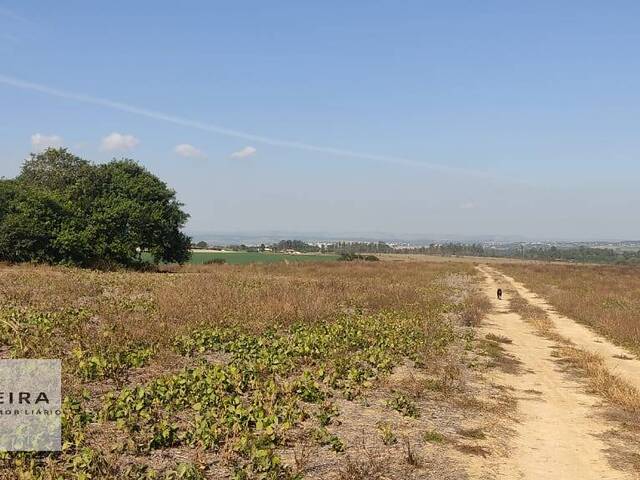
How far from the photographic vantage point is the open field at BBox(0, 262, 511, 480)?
6.25m

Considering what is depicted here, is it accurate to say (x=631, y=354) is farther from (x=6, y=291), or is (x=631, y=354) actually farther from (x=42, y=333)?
(x=6, y=291)

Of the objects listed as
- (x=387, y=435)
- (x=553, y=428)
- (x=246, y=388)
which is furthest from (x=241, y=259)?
(x=387, y=435)

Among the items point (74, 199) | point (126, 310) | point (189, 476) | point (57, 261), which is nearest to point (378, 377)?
point (189, 476)

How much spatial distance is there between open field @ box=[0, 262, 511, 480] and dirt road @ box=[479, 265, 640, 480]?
0.49m

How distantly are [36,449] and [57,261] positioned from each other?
31.7m

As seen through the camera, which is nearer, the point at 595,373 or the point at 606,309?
the point at 595,373

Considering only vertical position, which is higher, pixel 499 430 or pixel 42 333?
pixel 42 333

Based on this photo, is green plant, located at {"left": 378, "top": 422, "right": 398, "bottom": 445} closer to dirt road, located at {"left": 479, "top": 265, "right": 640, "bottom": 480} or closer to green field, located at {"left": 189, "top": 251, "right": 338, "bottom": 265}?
dirt road, located at {"left": 479, "top": 265, "right": 640, "bottom": 480}

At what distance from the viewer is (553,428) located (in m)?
8.69

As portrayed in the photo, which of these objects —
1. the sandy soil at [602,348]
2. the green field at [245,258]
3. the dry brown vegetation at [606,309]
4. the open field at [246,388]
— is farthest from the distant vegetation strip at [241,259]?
the open field at [246,388]

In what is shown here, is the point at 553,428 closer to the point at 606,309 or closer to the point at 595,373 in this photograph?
the point at 595,373

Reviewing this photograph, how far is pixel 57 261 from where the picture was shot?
Answer: 33938mm

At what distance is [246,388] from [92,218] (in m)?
31.6

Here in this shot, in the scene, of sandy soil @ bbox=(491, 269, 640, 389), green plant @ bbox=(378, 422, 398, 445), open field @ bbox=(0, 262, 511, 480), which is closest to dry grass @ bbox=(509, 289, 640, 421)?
sandy soil @ bbox=(491, 269, 640, 389)
